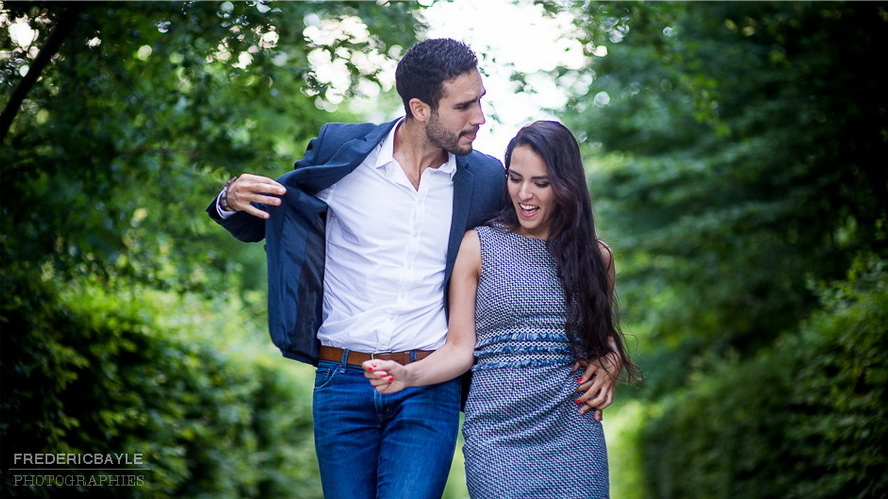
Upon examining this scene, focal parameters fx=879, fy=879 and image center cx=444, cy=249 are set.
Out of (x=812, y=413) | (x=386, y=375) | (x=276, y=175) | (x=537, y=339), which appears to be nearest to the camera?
(x=386, y=375)

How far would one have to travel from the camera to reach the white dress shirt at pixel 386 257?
336 cm

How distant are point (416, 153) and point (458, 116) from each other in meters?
0.25

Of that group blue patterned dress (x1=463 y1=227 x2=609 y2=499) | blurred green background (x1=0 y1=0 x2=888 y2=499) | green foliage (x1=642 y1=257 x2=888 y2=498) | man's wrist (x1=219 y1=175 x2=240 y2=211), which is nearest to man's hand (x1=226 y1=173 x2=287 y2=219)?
man's wrist (x1=219 y1=175 x2=240 y2=211)

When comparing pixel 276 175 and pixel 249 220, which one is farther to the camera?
pixel 276 175

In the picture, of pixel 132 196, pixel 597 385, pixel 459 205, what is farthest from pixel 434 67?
pixel 132 196

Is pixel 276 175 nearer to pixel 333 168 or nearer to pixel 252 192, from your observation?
pixel 333 168

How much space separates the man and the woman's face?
0.19 metres

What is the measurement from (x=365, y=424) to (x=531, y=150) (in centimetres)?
123

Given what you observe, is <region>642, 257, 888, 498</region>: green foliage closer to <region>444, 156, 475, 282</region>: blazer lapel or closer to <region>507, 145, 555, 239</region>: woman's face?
<region>507, 145, 555, 239</region>: woman's face

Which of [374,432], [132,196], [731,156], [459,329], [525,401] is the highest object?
[459,329]

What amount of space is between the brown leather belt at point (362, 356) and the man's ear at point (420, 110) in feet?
3.01

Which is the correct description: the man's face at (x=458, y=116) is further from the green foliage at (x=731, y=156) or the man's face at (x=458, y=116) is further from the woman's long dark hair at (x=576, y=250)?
the green foliage at (x=731, y=156)

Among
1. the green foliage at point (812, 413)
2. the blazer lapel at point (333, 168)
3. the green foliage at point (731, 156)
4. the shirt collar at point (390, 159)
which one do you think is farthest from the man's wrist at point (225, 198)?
the green foliage at point (812, 413)

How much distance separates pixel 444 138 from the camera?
3408 mm
